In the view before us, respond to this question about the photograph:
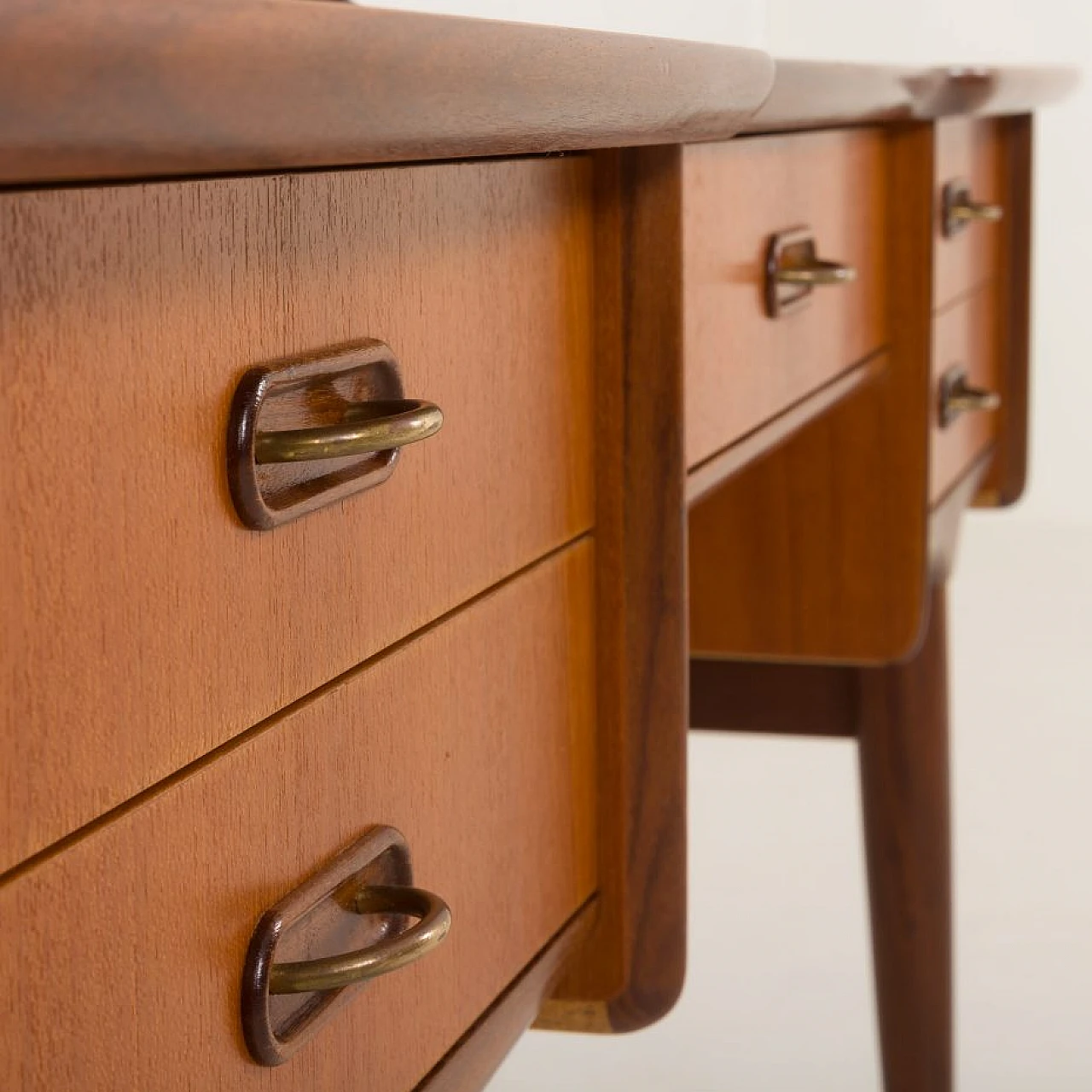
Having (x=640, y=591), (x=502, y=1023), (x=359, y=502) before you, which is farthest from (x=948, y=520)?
(x=359, y=502)

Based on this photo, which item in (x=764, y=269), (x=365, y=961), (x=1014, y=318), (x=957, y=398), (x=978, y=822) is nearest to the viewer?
(x=365, y=961)

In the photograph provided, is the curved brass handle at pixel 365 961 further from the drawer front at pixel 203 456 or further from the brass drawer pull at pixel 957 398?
the brass drawer pull at pixel 957 398

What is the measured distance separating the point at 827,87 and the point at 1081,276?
310cm

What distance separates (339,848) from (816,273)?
58cm

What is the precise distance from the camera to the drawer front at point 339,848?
15.3 inches

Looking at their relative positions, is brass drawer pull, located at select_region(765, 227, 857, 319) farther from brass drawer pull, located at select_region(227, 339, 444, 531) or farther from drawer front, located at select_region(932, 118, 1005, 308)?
brass drawer pull, located at select_region(227, 339, 444, 531)

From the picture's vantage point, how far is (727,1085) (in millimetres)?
1733

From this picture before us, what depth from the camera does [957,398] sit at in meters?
1.47

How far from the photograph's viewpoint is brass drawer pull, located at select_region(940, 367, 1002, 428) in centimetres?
144

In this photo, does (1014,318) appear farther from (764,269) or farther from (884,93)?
(764,269)

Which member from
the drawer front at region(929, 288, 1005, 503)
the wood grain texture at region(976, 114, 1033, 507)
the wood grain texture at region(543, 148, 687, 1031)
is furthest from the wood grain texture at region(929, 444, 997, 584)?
the wood grain texture at region(543, 148, 687, 1031)

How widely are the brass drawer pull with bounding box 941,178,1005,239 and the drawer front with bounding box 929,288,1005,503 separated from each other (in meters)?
0.07

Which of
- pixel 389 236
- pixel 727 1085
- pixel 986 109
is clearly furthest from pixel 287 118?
pixel 727 1085

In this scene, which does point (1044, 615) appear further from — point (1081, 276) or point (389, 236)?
point (389, 236)
